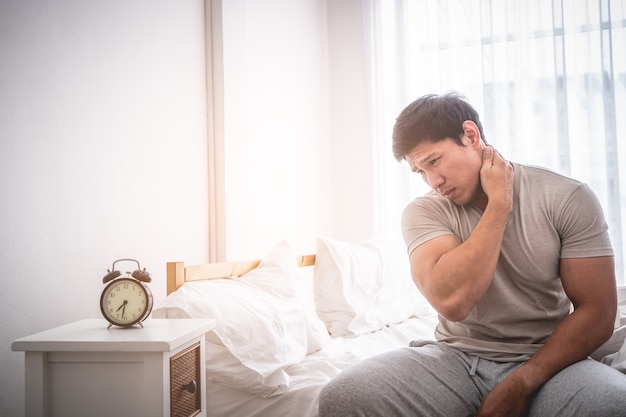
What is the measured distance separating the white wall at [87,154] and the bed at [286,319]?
263 millimetres

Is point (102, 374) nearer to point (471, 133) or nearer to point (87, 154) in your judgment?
point (87, 154)

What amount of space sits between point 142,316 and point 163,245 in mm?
707

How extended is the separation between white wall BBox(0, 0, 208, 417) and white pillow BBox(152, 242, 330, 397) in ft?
1.03

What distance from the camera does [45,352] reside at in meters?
1.18

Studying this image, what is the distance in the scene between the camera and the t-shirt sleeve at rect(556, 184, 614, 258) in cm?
123

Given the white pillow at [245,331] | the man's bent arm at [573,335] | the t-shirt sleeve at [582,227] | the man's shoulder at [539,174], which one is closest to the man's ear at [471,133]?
the man's shoulder at [539,174]

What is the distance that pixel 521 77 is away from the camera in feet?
11.0

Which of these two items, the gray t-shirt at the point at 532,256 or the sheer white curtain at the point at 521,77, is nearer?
the gray t-shirt at the point at 532,256

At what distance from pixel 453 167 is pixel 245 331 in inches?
27.8

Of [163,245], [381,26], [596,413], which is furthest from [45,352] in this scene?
[381,26]

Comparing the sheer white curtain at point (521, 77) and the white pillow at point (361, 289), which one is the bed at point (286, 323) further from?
the sheer white curtain at point (521, 77)

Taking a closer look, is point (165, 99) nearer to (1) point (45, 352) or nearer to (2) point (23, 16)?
(2) point (23, 16)

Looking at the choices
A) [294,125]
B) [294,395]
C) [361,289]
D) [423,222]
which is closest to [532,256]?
[423,222]

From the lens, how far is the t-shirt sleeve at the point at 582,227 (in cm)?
123
